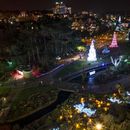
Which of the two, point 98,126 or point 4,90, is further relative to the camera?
point 4,90

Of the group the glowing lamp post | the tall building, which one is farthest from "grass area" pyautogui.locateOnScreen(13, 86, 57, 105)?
the tall building

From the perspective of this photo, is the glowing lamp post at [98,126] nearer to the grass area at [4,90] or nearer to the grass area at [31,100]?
the grass area at [31,100]

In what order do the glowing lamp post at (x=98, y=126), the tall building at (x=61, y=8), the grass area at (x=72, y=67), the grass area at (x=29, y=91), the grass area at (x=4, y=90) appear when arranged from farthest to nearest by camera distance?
the tall building at (x=61, y=8)
the grass area at (x=72, y=67)
the grass area at (x=4, y=90)
the grass area at (x=29, y=91)
the glowing lamp post at (x=98, y=126)

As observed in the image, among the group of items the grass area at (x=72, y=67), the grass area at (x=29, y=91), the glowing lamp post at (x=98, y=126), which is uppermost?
the glowing lamp post at (x=98, y=126)

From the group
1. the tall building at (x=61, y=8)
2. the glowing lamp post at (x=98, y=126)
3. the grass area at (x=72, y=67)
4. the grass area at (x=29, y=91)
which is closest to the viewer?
the glowing lamp post at (x=98, y=126)

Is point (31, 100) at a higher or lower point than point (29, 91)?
higher

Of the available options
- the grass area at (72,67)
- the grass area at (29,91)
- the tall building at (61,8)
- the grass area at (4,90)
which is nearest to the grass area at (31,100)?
the grass area at (29,91)

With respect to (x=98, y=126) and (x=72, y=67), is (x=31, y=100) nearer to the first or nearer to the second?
(x=98, y=126)

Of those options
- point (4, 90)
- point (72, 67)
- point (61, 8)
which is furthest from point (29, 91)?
point (61, 8)
